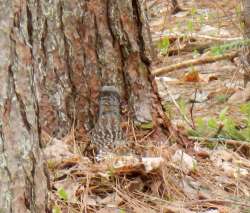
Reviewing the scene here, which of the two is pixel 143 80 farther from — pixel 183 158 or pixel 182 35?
pixel 182 35

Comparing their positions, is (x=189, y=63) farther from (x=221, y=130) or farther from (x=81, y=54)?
(x=81, y=54)

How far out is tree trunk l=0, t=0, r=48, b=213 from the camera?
76.9 inches

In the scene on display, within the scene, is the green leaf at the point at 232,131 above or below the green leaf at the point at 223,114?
below

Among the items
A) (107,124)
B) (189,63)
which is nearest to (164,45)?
(189,63)

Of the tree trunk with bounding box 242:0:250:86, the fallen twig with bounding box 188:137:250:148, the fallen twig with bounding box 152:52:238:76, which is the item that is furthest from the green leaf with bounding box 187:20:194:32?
the fallen twig with bounding box 188:137:250:148

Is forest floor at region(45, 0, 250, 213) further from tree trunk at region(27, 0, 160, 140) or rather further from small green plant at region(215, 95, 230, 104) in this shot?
tree trunk at region(27, 0, 160, 140)

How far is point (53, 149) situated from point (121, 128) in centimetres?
35

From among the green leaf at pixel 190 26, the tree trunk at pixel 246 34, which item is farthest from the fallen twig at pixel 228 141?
the green leaf at pixel 190 26

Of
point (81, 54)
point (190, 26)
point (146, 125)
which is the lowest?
point (146, 125)

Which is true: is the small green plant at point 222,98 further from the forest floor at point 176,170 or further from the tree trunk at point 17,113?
the tree trunk at point 17,113

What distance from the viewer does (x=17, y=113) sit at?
2002 millimetres

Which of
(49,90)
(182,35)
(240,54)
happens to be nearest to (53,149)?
(49,90)

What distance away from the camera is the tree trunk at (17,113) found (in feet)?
6.41

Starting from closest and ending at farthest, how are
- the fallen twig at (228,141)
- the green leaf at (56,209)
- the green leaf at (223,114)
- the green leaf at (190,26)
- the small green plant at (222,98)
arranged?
the green leaf at (56,209), the fallen twig at (228,141), the green leaf at (223,114), the small green plant at (222,98), the green leaf at (190,26)
